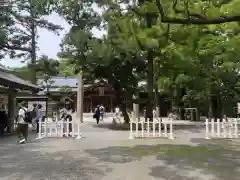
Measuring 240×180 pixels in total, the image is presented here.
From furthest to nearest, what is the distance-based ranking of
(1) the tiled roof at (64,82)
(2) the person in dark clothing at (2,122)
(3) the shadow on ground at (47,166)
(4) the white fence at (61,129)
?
(1) the tiled roof at (64,82) → (2) the person in dark clothing at (2,122) → (4) the white fence at (61,129) → (3) the shadow on ground at (47,166)

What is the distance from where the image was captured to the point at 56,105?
123 feet

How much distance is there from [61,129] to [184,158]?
736cm

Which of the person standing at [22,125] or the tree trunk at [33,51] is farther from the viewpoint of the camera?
the tree trunk at [33,51]

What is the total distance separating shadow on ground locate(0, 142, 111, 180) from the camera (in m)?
7.52

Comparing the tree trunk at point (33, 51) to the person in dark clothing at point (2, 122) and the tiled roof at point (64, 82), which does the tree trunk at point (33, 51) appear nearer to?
the tiled roof at point (64, 82)

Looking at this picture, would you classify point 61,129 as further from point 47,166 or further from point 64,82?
point 64,82

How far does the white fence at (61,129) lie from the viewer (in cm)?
1554

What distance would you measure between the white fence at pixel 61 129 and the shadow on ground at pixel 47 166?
409 centimetres

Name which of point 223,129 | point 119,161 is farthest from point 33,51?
point 119,161

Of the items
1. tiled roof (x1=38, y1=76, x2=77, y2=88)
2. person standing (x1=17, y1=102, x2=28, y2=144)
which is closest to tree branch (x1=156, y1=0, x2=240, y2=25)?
person standing (x1=17, y1=102, x2=28, y2=144)

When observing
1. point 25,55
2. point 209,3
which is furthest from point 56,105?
point 209,3

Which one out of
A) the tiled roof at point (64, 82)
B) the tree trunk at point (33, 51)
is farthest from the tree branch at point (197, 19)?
the tiled roof at point (64, 82)

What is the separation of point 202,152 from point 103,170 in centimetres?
428

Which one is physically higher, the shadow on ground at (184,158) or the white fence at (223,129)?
the white fence at (223,129)
